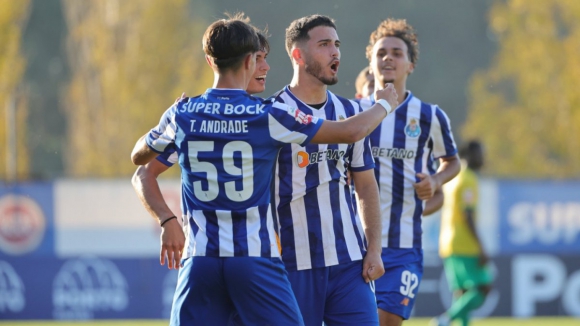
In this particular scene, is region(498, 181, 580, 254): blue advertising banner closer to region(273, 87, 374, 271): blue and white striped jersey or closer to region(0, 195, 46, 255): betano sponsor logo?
region(0, 195, 46, 255): betano sponsor logo

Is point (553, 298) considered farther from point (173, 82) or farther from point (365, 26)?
point (173, 82)

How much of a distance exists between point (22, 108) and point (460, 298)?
18.1 m

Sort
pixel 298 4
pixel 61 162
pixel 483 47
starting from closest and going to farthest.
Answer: pixel 298 4 → pixel 483 47 → pixel 61 162

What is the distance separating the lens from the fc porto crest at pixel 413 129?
6926 mm

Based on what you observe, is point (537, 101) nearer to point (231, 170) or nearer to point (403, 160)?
point (403, 160)

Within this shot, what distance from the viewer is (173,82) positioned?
25891mm

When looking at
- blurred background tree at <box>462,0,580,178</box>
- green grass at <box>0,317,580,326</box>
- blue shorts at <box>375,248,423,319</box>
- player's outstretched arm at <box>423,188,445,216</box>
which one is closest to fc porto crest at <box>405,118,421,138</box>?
player's outstretched arm at <box>423,188,445,216</box>

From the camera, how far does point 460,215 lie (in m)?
11.4

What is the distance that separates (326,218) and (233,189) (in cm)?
99

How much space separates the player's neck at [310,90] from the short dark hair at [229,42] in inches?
32.5

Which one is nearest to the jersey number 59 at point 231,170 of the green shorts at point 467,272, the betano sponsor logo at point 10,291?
the green shorts at point 467,272

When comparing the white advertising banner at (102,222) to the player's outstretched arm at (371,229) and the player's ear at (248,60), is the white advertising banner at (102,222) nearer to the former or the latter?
the player's outstretched arm at (371,229)

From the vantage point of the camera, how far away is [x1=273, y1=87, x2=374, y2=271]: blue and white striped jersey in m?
5.37

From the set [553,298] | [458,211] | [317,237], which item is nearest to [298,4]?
[553,298]
